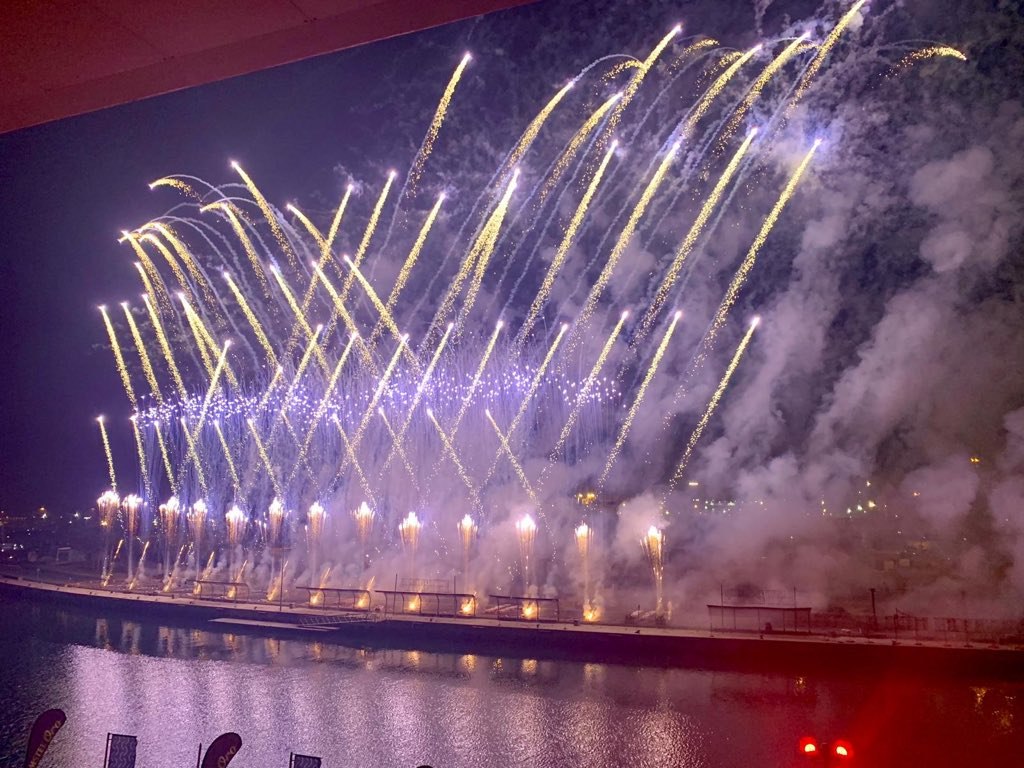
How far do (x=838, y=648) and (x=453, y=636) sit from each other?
10924 millimetres

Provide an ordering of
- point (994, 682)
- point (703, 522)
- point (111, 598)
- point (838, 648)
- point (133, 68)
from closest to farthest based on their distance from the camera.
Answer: point (133, 68)
point (994, 682)
point (838, 648)
point (111, 598)
point (703, 522)

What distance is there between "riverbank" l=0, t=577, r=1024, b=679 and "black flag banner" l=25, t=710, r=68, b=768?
47.5 ft

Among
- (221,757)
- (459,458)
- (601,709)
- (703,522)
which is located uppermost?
(459,458)

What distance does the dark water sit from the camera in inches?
453

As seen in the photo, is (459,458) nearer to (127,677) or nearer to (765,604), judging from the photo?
(765,604)

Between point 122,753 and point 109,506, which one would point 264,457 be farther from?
point 122,753

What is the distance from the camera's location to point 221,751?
20.2 ft

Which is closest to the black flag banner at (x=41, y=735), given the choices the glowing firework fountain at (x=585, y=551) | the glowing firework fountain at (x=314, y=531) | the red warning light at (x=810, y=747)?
the red warning light at (x=810, y=747)

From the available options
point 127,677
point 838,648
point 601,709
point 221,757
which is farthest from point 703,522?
point 221,757

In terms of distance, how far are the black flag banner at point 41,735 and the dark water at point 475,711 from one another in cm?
490

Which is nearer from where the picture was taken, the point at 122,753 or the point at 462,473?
the point at 122,753

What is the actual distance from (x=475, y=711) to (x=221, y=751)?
898cm

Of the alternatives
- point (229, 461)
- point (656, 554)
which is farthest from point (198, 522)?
point (656, 554)

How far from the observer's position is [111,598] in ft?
89.6
